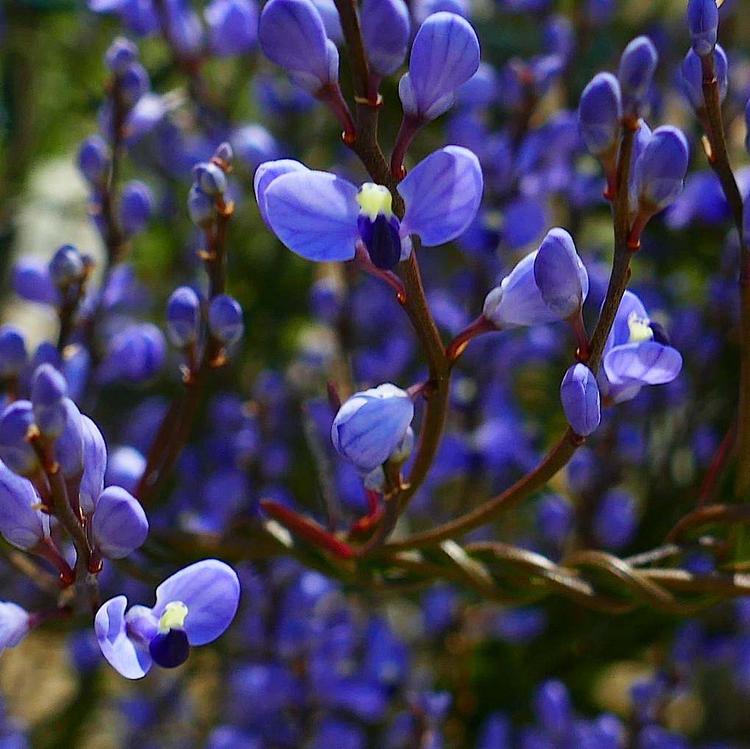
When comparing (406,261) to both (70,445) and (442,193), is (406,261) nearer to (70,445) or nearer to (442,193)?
(442,193)

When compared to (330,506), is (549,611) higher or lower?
lower

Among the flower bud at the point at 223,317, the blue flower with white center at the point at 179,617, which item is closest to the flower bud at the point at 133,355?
the flower bud at the point at 223,317

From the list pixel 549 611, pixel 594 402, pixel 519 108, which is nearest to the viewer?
pixel 594 402

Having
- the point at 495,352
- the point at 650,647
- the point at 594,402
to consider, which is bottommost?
the point at 650,647

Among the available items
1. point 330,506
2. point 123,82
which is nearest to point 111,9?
point 123,82

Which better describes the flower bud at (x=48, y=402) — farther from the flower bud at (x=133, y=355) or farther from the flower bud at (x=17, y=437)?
the flower bud at (x=133, y=355)

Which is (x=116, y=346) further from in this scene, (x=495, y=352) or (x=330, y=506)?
(x=495, y=352)
